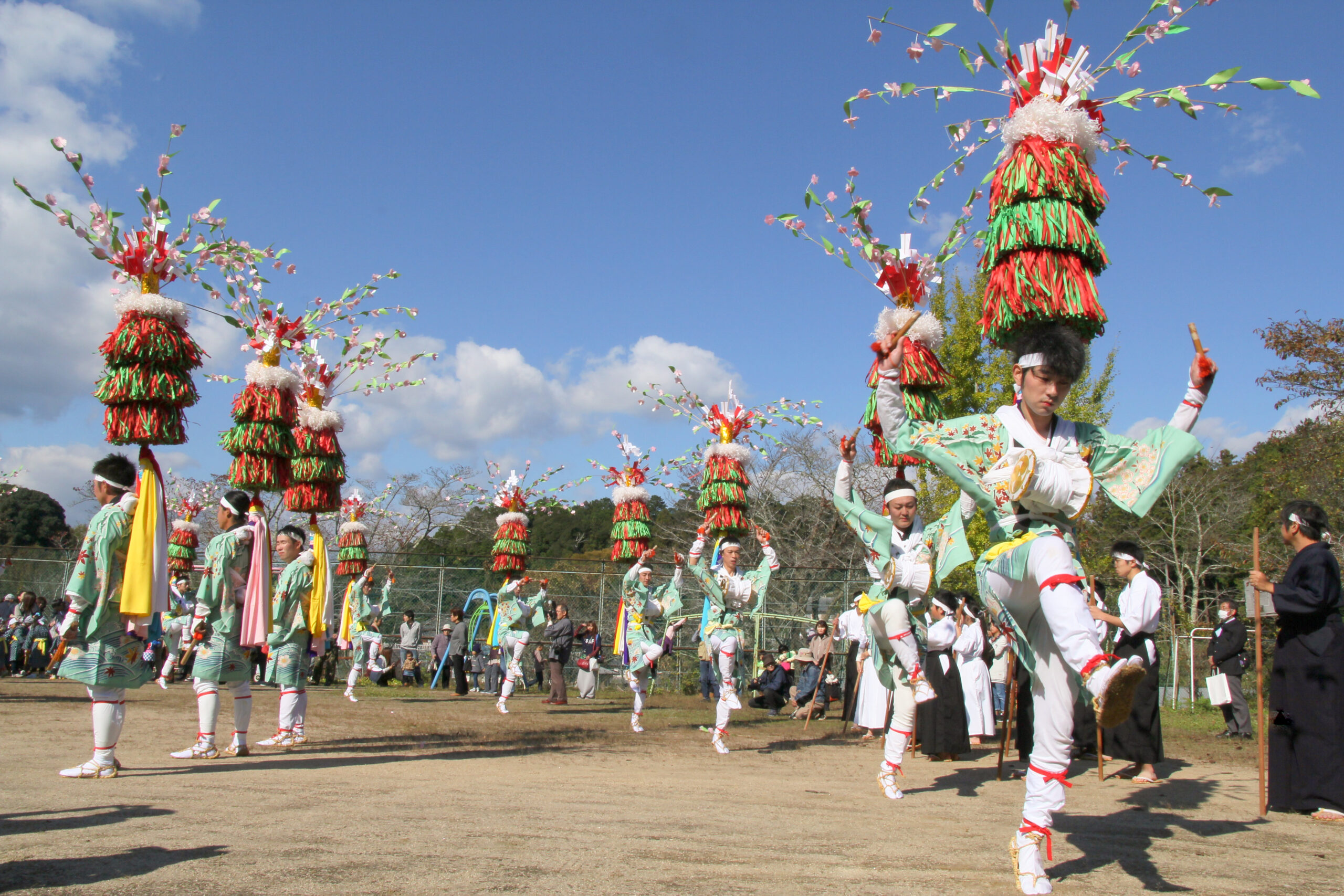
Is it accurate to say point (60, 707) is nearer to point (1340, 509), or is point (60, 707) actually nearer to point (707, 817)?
point (707, 817)

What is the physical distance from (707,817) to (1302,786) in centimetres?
390

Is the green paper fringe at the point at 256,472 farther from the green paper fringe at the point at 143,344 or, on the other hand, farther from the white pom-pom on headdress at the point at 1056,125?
the white pom-pom on headdress at the point at 1056,125

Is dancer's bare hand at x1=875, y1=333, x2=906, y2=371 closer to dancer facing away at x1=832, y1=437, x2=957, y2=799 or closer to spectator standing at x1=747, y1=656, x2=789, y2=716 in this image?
dancer facing away at x1=832, y1=437, x2=957, y2=799

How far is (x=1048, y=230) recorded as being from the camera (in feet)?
15.6

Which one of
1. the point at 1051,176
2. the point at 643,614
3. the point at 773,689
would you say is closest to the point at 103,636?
the point at 1051,176

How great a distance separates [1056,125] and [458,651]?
1468 cm

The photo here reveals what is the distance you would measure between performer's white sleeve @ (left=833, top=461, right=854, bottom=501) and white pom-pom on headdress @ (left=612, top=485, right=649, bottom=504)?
7.31 m

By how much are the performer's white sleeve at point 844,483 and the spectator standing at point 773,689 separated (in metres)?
9.06

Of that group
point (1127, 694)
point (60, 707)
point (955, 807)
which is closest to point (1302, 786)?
point (955, 807)

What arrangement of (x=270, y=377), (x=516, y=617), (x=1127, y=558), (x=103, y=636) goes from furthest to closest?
1. (x=516, y=617)
2. (x=270, y=377)
3. (x=1127, y=558)
4. (x=103, y=636)

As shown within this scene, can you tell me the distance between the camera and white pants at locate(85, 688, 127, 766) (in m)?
5.65

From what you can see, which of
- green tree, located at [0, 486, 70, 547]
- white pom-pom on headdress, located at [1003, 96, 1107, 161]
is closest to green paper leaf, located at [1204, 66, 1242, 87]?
white pom-pom on headdress, located at [1003, 96, 1107, 161]

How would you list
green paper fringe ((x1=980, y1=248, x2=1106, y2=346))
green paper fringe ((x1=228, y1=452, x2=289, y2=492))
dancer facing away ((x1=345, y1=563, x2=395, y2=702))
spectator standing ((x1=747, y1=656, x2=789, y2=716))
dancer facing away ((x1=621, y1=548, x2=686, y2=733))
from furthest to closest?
spectator standing ((x1=747, y1=656, x2=789, y2=716)) < dancer facing away ((x1=345, y1=563, x2=395, y2=702)) < dancer facing away ((x1=621, y1=548, x2=686, y2=733)) < green paper fringe ((x1=228, y1=452, x2=289, y2=492)) < green paper fringe ((x1=980, y1=248, x2=1106, y2=346))

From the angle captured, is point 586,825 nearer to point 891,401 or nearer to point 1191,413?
point 891,401
